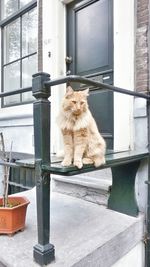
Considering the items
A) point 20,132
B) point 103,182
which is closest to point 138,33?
point 103,182

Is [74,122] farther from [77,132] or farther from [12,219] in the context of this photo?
[12,219]

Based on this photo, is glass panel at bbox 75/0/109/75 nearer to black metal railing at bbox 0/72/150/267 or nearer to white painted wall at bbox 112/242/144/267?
black metal railing at bbox 0/72/150/267

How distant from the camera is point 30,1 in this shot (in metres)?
3.46

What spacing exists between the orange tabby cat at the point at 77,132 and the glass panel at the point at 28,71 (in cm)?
222

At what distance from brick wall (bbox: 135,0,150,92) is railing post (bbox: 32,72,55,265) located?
1.04 m

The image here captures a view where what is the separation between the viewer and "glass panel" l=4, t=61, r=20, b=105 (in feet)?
12.4

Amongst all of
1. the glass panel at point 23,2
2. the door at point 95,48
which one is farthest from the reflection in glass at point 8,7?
the door at point 95,48

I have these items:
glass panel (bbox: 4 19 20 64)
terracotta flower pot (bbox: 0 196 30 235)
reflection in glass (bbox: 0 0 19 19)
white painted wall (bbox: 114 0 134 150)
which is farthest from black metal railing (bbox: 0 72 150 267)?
reflection in glass (bbox: 0 0 19 19)

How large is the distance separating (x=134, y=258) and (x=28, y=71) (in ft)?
9.08

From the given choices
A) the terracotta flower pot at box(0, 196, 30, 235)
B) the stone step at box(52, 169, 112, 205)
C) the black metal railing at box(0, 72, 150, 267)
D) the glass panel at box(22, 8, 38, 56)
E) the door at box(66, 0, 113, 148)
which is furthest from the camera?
the glass panel at box(22, 8, 38, 56)

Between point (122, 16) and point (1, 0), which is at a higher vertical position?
point (1, 0)

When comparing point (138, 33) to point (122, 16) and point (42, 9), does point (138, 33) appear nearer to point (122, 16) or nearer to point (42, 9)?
point (122, 16)

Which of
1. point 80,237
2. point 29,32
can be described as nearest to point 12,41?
point 29,32

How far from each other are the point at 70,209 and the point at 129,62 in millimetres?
1339
